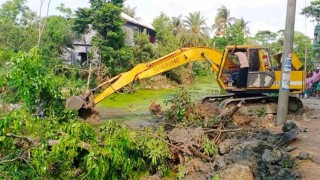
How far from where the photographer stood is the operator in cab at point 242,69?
11.7 m

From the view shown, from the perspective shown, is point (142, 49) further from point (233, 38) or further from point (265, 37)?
point (265, 37)

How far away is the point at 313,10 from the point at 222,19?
2422cm

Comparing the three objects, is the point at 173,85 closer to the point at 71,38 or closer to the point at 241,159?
the point at 71,38

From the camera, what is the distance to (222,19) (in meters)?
55.1

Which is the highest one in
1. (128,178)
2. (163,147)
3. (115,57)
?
(115,57)

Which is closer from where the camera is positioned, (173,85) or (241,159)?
(241,159)

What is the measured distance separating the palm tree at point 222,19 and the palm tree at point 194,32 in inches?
252

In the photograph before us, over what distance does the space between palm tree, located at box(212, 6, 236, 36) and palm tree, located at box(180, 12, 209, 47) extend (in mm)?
6390

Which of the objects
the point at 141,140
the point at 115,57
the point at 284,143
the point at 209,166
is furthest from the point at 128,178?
the point at 115,57

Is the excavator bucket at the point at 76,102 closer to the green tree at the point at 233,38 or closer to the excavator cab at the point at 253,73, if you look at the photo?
the excavator cab at the point at 253,73

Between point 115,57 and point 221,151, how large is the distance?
18708mm

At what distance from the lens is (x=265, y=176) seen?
632 centimetres

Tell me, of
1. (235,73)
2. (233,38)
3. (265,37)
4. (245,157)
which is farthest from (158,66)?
(265,37)

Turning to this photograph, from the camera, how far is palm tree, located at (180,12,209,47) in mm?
43875
